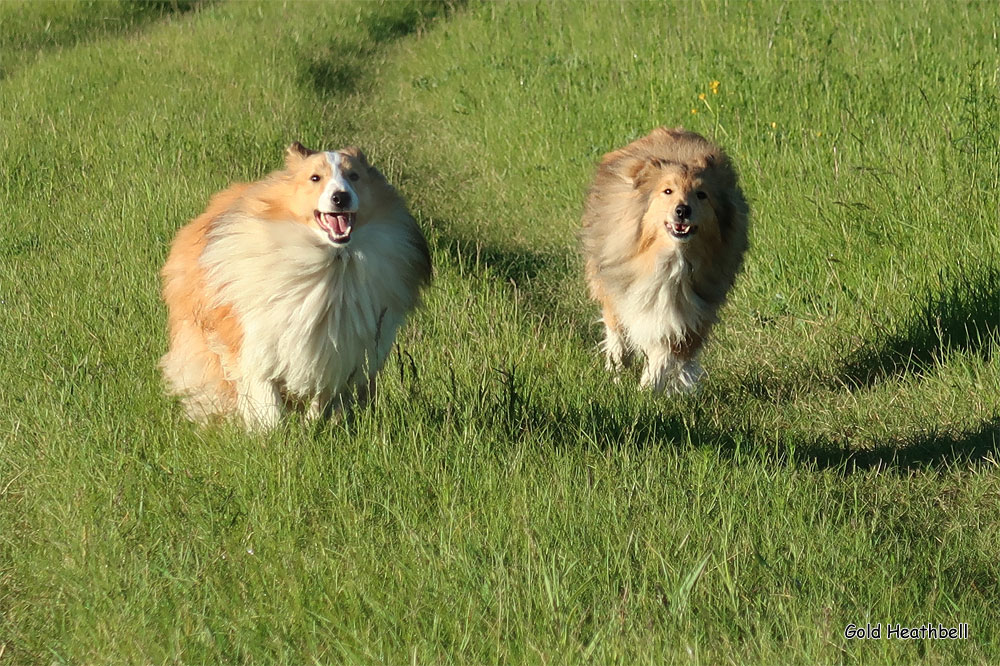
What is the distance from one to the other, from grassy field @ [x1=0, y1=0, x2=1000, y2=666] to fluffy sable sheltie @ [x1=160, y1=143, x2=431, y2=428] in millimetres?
204

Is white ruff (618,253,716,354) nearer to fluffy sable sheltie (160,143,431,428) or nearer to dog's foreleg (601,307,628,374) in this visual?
dog's foreleg (601,307,628,374)

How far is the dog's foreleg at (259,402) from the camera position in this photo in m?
4.21

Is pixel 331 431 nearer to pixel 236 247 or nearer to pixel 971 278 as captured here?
pixel 236 247

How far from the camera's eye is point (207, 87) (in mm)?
9883

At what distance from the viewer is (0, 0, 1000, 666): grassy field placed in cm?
301

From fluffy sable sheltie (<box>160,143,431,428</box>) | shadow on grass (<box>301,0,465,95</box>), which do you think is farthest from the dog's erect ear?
shadow on grass (<box>301,0,465,95</box>)

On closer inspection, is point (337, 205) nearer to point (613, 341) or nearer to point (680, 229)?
point (680, 229)

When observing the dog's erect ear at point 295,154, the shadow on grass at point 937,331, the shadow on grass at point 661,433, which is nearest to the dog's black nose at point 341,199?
the dog's erect ear at point 295,154

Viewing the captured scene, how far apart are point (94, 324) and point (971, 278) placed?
432cm

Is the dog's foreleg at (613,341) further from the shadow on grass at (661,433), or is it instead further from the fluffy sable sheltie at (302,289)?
the fluffy sable sheltie at (302,289)

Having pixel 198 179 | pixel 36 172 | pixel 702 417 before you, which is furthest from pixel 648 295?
pixel 36 172

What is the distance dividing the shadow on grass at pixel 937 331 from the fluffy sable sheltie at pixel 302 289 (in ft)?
8.18

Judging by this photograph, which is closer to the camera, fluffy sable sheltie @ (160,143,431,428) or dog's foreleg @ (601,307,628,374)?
fluffy sable sheltie @ (160,143,431,428)

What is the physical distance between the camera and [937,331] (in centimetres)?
549
